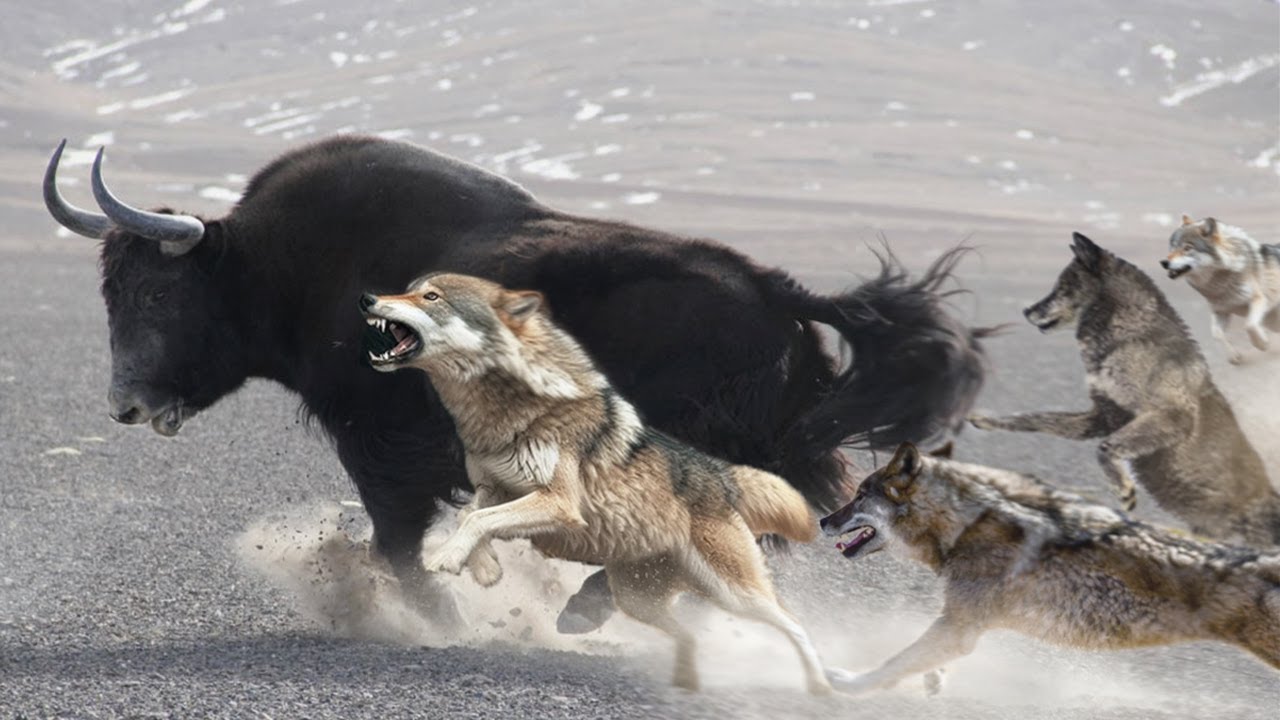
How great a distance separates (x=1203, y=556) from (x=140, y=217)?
389 centimetres

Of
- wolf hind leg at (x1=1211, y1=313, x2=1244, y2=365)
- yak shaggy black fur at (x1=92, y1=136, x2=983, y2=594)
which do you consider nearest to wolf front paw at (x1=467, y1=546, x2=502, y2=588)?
yak shaggy black fur at (x1=92, y1=136, x2=983, y2=594)

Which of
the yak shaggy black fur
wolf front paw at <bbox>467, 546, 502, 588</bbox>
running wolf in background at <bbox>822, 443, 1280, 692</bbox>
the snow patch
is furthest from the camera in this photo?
the snow patch

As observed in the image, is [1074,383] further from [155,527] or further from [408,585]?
[408,585]

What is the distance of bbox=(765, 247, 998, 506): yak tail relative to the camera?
6090 mm

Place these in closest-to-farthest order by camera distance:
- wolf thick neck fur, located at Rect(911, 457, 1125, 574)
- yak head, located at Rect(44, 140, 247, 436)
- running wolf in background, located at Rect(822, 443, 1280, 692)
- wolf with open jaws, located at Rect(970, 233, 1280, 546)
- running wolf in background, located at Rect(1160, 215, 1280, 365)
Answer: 1. running wolf in background, located at Rect(822, 443, 1280, 692)
2. wolf thick neck fur, located at Rect(911, 457, 1125, 574)
3. wolf with open jaws, located at Rect(970, 233, 1280, 546)
4. running wolf in background, located at Rect(1160, 215, 1280, 365)
5. yak head, located at Rect(44, 140, 247, 436)

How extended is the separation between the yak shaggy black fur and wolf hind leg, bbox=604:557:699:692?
0.77 meters

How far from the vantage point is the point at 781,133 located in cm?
5525

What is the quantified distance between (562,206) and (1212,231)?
28.6m

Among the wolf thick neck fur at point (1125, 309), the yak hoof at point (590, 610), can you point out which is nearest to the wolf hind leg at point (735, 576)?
the yak hoof at point (590, 610)

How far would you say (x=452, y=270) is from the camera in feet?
20.9

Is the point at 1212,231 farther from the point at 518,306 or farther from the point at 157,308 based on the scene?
the point at 157,308

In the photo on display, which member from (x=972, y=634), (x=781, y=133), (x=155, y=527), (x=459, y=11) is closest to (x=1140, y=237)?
(x=781, y=133)

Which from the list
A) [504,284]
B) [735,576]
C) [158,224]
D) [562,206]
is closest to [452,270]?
[504,284]

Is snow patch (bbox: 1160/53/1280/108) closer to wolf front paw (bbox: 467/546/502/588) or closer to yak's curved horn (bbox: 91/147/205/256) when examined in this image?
yak's curved horn (bbox: 91/147/205/256)
